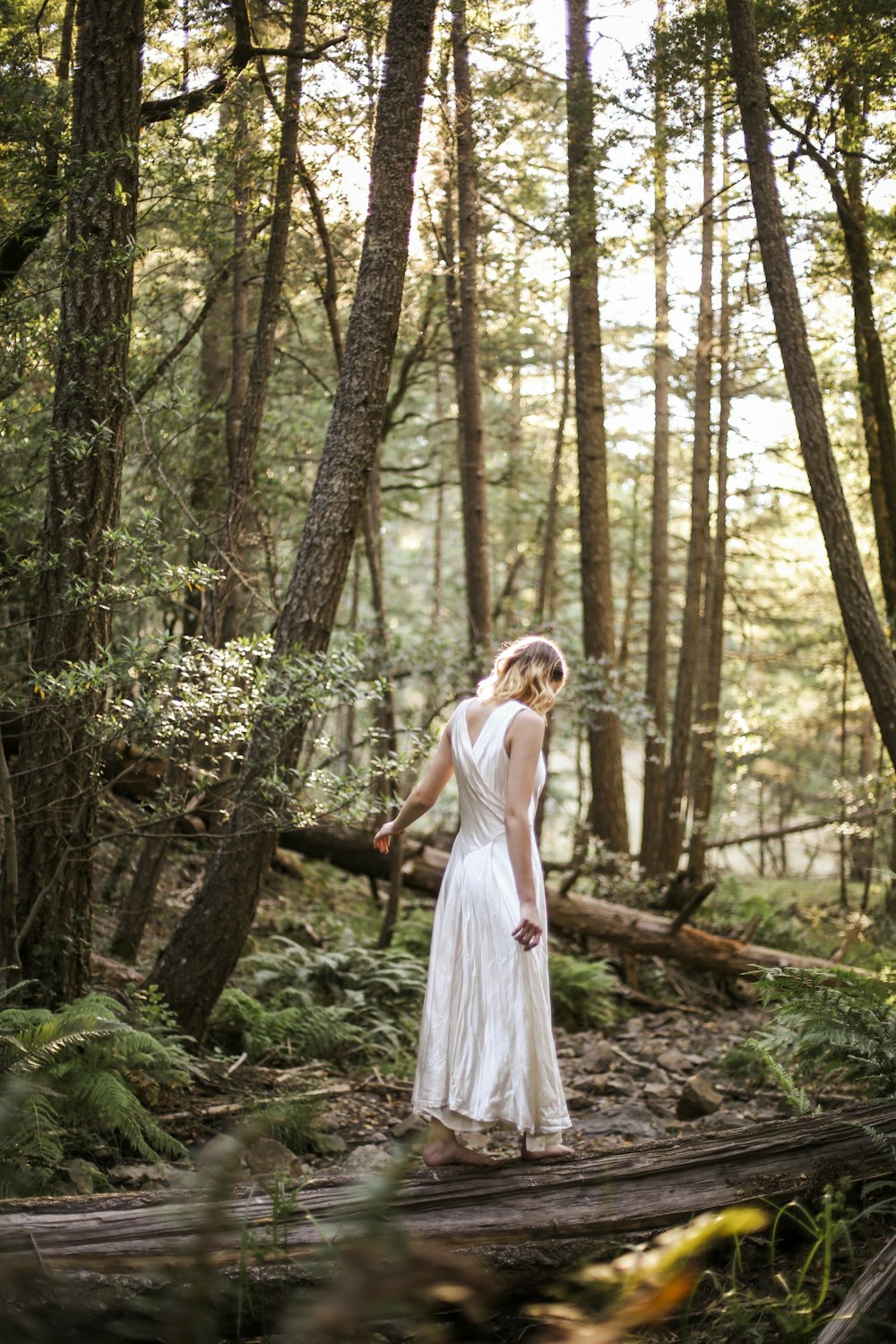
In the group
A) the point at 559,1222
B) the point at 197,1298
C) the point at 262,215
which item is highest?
the point at 262,215

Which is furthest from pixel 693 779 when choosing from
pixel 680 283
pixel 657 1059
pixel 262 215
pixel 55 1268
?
pixel 55 1268

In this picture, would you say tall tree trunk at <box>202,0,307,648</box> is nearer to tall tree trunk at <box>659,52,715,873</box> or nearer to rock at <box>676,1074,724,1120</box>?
rock at <box>676,1074,724,1120</box>

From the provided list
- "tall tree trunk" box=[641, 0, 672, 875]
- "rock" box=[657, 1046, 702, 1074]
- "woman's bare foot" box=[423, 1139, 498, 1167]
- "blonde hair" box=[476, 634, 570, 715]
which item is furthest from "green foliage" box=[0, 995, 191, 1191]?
"tall tree trunk" box=[641, 0, 672, 875]

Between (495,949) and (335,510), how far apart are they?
12.8ft

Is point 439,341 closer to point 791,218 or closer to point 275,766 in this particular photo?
point 791,218

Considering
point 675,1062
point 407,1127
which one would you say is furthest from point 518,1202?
point 675,1062

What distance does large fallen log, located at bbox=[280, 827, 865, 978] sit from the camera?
40.2 feet

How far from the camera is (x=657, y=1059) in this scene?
9.68 m

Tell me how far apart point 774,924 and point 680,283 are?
11.1 meters

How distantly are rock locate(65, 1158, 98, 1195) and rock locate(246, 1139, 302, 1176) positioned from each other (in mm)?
1007

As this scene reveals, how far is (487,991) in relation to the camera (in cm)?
510

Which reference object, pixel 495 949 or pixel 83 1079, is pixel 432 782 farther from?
pixel 83 1079

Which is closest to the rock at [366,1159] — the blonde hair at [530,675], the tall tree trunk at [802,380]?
the blonde hair at [530,675]

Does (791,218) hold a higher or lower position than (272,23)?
lower
